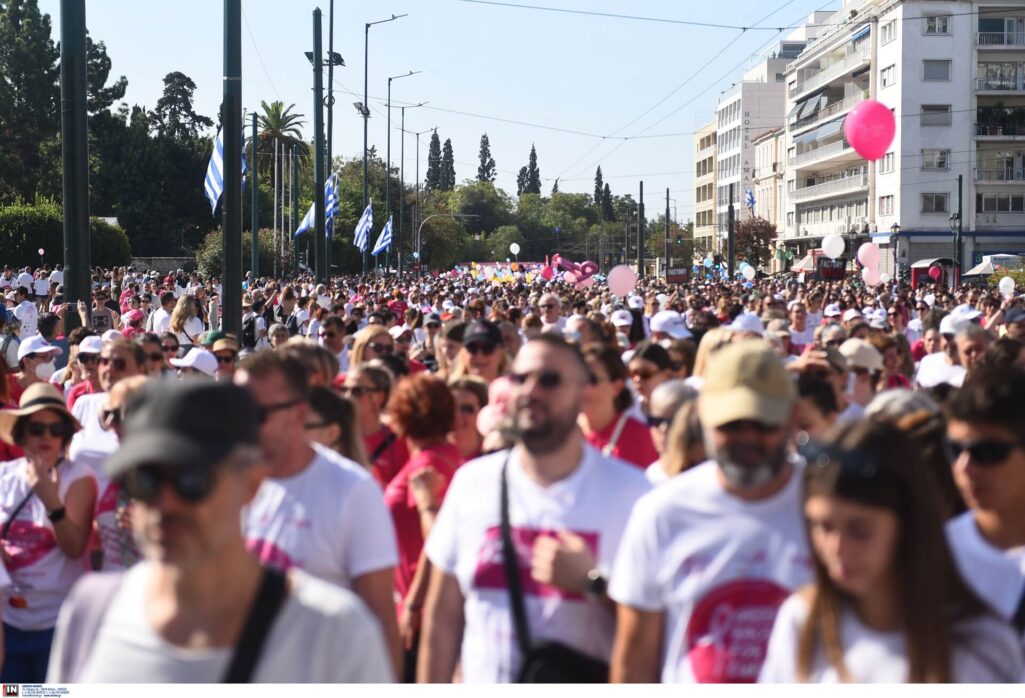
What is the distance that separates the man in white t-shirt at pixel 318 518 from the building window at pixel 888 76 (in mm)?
72808

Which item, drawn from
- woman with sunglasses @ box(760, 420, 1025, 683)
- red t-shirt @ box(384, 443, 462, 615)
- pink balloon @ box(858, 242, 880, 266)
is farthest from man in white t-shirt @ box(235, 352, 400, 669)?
pink balloon @ box(858, 242, 880, 266)

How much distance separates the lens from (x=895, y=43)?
7288 centimetres

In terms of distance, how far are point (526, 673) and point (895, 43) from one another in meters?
73.6

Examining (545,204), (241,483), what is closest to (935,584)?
(241,483)

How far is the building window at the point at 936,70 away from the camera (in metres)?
72.6

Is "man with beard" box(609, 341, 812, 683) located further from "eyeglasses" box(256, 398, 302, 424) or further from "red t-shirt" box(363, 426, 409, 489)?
"red t-shirt" box(363, 426, 409, 489)

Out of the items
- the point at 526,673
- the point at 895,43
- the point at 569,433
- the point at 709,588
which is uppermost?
the point at 895,43

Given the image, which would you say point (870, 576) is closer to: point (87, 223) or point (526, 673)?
point (526, 673)

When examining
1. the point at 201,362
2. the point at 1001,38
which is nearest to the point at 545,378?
the point at 201,362

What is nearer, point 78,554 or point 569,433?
point 569,433

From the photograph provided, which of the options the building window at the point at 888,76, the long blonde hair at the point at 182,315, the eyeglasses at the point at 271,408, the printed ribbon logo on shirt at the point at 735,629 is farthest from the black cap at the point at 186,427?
the building window at the point at 888,76

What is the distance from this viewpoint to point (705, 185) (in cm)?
13550

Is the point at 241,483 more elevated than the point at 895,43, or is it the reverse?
the point at 895,43

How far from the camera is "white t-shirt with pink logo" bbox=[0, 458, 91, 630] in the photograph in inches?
224
